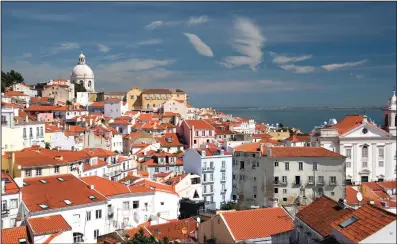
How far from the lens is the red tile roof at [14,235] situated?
20.7 ft

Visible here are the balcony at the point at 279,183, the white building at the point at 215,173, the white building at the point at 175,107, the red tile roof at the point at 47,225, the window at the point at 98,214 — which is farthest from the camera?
the white building at the point at 175,107

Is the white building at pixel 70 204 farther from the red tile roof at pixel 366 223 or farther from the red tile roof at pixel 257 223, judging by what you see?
the red tile roof at pixel 366 223

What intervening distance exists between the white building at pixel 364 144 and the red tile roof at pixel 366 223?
0.63 meters

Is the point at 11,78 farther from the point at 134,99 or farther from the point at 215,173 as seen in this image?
the point at 215,173

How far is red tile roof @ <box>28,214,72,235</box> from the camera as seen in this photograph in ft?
22.1

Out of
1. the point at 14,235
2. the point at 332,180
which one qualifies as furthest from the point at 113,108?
the point at 14,235

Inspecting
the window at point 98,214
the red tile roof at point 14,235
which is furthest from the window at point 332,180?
the red tile roof at point 14,235

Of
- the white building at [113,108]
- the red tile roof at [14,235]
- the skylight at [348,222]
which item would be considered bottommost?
the red tile roof at [14,235]

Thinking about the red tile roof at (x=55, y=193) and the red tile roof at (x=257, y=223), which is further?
the red tile roof at (x=55, y=193)

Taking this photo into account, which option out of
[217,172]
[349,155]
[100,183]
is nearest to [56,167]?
[100,183]

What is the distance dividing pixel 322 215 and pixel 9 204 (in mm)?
5045

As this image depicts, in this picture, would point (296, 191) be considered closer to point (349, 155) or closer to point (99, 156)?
point (349, 155)

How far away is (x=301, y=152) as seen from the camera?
11.4 metres

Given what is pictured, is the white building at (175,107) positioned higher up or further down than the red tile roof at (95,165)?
higher up
